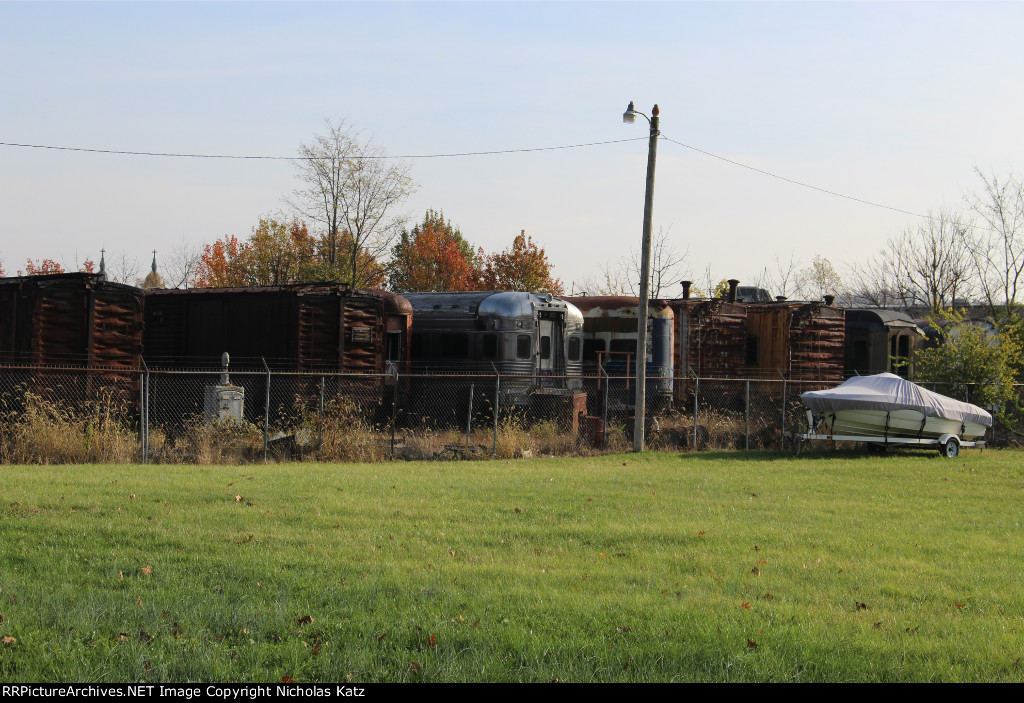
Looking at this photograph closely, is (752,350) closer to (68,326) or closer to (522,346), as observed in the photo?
(522,346)

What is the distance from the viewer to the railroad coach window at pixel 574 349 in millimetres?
26592

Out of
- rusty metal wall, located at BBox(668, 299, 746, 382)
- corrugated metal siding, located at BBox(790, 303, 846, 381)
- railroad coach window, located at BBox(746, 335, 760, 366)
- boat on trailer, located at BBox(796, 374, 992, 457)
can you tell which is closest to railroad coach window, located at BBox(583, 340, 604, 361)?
rusty metal wall, located at BBox(668, 299, 746, 382)

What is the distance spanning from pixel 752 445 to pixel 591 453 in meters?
4.92

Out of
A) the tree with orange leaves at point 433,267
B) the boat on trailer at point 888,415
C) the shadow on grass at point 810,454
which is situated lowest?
the shadow on grass at point 810,454

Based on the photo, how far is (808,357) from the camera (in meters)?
29.9

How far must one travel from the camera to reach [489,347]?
2506cm

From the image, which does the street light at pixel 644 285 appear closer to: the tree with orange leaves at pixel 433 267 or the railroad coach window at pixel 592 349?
the railroad coach window at pixel 592 349

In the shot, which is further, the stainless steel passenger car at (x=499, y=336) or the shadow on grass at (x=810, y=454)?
the stainless steel passenger car at (x=499, y=336)

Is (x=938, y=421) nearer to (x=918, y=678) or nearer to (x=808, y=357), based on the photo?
(x=808, y=357)

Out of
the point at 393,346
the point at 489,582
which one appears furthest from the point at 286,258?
the point at 489,582

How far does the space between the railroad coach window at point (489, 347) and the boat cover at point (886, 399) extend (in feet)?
25.6

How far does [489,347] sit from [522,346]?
86 centimetres

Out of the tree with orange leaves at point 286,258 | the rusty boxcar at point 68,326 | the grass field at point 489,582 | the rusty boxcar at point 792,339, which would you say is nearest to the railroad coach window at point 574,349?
the rusty boxcar at point 792,339

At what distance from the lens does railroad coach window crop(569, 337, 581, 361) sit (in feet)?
87.2
